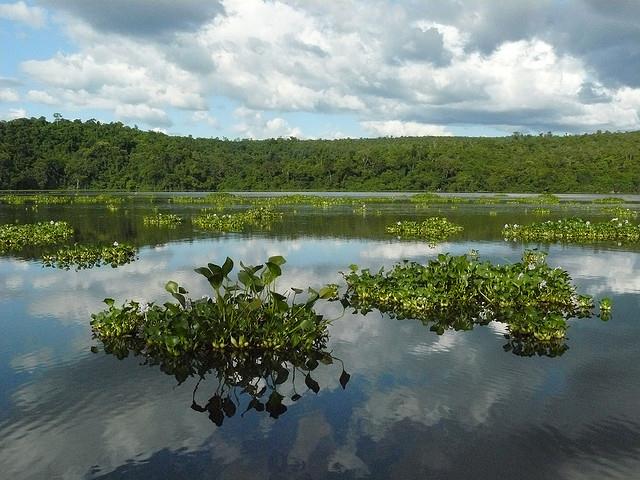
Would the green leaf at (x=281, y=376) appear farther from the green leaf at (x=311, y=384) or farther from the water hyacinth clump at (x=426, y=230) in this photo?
the water hyacinth clump at (x=426, y=230)

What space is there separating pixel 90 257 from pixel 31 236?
24.5 feet

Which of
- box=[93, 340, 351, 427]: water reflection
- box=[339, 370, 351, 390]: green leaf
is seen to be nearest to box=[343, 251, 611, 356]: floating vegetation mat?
box=[339, 370, 351, 390]: green leaf

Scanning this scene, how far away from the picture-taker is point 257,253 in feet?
71.3

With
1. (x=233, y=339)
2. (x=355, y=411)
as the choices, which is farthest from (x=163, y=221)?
(x=355, y=411)

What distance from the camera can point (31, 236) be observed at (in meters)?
26.0

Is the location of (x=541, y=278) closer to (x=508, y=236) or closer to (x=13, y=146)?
(x=508, y=236)

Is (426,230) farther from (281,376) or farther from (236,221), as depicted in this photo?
(281,376)

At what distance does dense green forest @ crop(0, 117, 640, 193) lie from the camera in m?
99.1

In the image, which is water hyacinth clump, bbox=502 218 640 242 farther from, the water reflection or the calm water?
the water reflection

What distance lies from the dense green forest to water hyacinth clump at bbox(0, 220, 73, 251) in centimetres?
7968

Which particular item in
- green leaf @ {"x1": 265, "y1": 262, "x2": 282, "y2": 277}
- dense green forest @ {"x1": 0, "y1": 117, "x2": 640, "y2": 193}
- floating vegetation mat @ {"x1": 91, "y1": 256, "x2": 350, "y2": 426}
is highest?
dense green forest @ {"x1": 0, "y1": 117, "x2": 640, "y2": 193}

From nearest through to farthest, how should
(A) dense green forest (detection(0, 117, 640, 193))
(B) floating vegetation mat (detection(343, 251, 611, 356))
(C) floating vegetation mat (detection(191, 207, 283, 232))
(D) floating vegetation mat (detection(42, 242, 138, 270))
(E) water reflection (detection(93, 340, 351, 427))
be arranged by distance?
(E) water reflection (detection(93, 340, 351, 427)), (B) floating vegetation mat (detection(343, 251, 611, 356)), (D) floating vegetation mat (detection(42, 242, 138, 270)), (C) floating vegetation mat (detection(191, 207, 283, 232)), (A) dense green forest (detection(0, 117, 640, 193))

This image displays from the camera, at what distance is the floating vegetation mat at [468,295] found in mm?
12812

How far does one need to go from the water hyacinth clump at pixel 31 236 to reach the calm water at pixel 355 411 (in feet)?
39.2
